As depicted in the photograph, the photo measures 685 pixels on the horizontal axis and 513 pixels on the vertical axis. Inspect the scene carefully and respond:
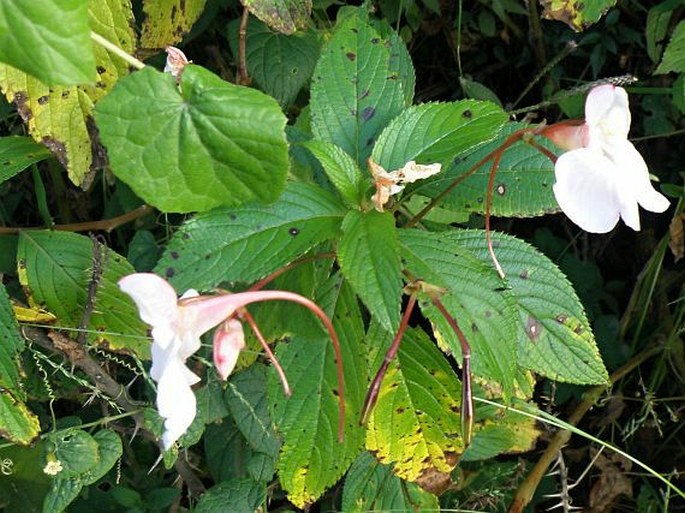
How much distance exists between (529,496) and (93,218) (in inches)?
37.9

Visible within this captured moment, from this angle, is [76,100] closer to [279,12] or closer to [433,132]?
[279,12]

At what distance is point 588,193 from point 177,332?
0.39 metres

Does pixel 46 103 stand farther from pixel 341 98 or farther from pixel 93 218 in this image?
pixel 93 218

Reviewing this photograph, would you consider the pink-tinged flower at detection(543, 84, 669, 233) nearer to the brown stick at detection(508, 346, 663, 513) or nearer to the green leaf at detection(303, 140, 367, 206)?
the green leaf at detection(303, 140, 367, 206)

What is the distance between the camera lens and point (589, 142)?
810mm

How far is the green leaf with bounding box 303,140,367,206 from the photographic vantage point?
97 centimetres

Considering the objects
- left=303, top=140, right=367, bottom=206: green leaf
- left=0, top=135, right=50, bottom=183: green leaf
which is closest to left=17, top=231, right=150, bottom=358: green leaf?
left=0, top=135, right=50, bottom=183: green leaf

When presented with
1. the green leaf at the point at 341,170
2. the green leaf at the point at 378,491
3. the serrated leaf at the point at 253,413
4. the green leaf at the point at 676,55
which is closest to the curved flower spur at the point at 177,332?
the green leaf at the point at 341,170

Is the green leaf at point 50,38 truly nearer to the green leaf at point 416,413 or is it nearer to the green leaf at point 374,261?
the green leaf at point 374,261

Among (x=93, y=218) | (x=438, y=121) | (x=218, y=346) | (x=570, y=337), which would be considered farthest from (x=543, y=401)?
(x=218, y=346)

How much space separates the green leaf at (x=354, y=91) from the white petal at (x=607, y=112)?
340 mm

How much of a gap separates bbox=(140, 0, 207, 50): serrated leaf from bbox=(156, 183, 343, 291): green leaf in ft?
1.16

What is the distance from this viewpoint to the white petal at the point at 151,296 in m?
0.73

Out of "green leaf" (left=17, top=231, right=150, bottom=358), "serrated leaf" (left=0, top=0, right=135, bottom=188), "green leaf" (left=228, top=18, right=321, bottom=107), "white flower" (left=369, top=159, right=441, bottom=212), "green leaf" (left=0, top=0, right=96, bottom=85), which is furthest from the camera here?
"green leaf" (left=228, top=18, right=321, bottom=107)
